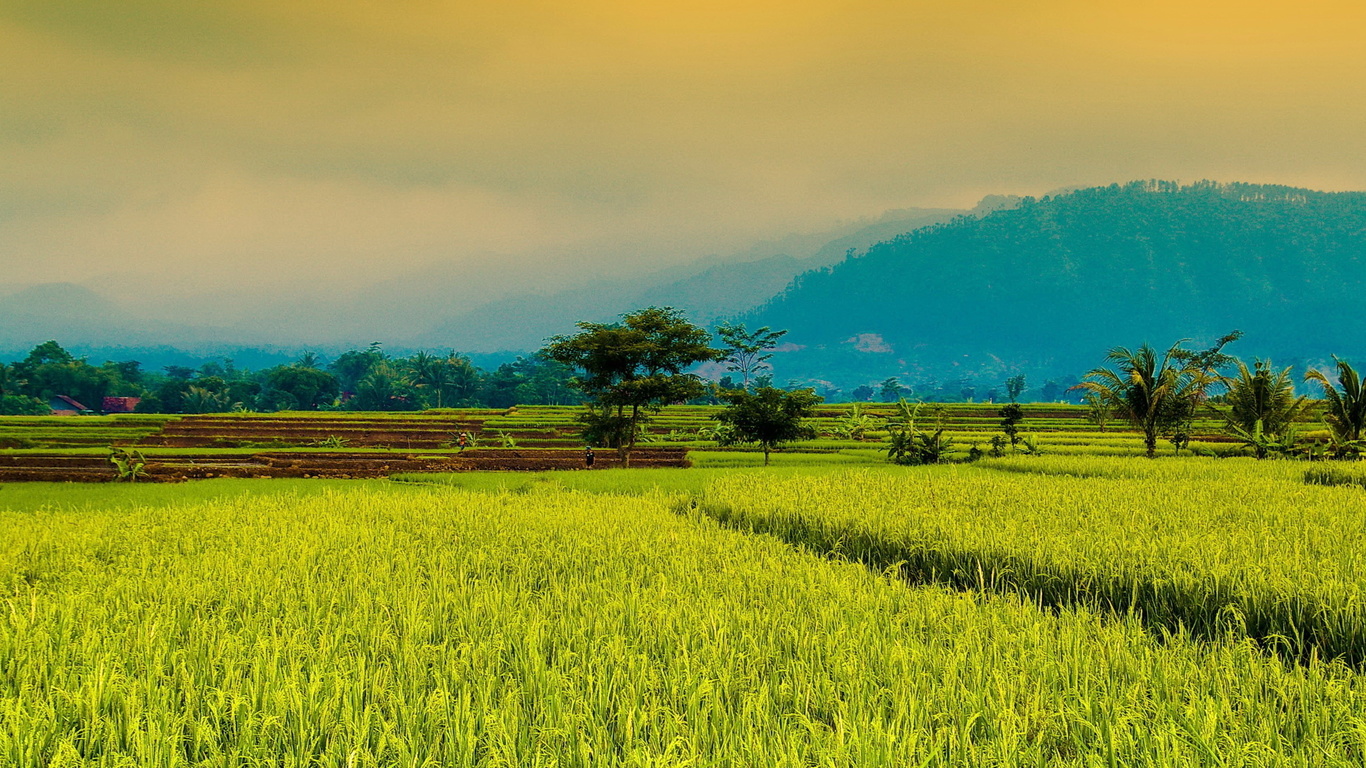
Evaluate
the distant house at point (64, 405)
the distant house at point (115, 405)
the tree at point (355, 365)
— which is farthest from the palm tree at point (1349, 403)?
the tree at point (355, 365)

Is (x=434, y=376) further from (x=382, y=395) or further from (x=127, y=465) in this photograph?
(x=127, y=465)

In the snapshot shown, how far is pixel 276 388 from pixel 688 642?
79.1 metres

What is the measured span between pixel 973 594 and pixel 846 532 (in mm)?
2788

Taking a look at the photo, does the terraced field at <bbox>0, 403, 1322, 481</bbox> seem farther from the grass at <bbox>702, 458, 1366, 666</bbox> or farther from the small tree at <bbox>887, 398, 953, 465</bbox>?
the grass at <bbox>702, 458, 1366, 666</bbox>

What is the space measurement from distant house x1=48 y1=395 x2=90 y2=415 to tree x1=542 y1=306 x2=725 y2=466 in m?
72.3

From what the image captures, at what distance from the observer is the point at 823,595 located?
181 inches

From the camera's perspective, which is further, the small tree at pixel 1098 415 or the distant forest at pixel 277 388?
the distant forest at pixel 277 388

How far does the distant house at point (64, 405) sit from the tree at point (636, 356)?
72318mm

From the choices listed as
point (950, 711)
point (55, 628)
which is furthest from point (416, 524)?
point (950, 711)

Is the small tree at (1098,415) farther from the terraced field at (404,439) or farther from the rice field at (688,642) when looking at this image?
the rice field at (688,642)

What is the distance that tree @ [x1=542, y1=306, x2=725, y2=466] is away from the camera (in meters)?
21.9

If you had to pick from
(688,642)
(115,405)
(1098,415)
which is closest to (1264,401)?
(1098,415)

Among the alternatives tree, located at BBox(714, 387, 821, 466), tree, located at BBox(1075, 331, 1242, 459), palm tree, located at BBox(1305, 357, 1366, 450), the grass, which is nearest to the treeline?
tree, located at BBox(714, 387, 821, 466)

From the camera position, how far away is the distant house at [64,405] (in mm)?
67688
